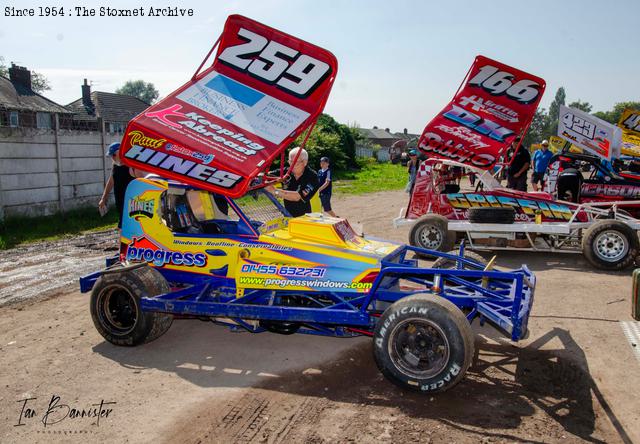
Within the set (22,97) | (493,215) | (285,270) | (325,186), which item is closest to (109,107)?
(22,97)

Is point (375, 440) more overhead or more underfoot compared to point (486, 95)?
more underfoot

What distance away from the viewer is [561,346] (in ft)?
18.8

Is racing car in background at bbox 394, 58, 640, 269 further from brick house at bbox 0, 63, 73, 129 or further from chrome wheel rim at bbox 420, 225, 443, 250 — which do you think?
brick house at bbox 0, 63, 73, 129

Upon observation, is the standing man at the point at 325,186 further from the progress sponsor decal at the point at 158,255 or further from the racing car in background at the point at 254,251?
the progress sponsor decal at the point at 158,255

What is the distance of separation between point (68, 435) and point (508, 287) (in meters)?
4.40

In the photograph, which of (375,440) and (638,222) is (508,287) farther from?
(638,222)

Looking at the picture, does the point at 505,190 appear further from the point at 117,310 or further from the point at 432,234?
the point at 117,310

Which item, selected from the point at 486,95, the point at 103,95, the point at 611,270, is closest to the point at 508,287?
the point at 611,270

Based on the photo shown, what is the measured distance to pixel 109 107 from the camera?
40.6 m

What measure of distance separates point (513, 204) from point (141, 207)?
6.81 meters

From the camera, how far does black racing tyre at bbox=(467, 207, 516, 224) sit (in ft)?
31.5

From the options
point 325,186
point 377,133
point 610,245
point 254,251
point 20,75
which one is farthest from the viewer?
point 377,133

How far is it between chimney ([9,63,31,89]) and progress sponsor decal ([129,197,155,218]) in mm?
29660

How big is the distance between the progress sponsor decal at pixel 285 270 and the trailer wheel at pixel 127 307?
37.6 inches
